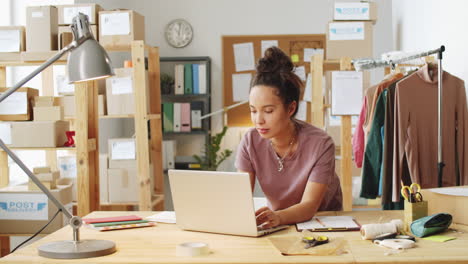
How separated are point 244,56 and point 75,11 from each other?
7.97 ft

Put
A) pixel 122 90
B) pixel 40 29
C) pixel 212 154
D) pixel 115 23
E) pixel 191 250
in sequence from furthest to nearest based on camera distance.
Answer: pixel 212 154 → pixel 122 90 → pixel 115 23 → pixel 40 29 → pixel 191 250

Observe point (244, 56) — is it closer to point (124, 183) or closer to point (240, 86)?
point (240, 86)

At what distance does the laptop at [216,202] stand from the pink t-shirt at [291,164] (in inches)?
13.2

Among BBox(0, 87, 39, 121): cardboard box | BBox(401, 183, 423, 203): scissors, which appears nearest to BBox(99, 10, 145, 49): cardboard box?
BBox(0, 87, 39, 121): cardboard box

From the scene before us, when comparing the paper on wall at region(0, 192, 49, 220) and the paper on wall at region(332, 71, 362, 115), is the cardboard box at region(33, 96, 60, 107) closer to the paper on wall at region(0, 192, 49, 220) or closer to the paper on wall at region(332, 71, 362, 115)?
the paper on wall at region(0, 192, 49, 220)

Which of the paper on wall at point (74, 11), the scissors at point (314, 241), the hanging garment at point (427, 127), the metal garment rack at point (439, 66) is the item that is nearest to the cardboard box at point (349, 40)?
the metal garment rack at point (439, 66)

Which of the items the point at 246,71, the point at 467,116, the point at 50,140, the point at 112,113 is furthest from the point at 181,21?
the point at 467,116

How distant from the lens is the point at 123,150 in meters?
4.27

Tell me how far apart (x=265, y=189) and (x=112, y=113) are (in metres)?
2.06

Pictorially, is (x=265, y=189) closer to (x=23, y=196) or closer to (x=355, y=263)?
(x=355, y=263)

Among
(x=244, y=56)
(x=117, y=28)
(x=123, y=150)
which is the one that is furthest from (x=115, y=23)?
(x=244, y=56)

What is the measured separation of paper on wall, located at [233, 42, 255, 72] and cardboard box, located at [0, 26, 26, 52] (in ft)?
8.83

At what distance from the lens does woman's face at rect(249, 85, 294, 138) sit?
2.32 m

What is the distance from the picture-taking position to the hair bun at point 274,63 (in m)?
2.39
